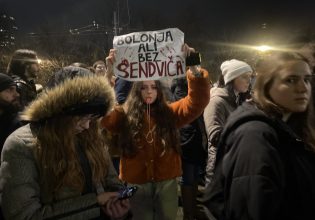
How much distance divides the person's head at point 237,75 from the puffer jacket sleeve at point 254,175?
3256 mm

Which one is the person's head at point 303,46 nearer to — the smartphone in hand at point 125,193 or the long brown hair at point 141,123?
the smartphone in hand at point 125,193

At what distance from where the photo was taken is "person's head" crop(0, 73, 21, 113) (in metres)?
4.13

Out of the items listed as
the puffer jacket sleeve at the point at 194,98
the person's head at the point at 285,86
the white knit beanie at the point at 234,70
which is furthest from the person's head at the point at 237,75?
the person's head at the point at 285,86

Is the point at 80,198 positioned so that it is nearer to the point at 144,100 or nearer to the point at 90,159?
the point at 90,159

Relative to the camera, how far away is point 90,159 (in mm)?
2750

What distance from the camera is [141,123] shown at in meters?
4.24

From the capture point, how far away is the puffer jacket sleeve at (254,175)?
186 centimetres

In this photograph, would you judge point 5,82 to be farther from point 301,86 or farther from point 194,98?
point 301,86

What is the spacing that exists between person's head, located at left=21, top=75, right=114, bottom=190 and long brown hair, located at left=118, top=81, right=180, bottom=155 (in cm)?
128

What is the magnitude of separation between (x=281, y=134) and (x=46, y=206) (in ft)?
4.89

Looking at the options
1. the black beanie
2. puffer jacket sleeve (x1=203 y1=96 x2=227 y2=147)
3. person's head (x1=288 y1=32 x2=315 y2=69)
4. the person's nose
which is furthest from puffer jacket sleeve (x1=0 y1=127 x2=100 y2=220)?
puffer jacket sleeve (x1=203 y1=96 x2=227 y2=147)

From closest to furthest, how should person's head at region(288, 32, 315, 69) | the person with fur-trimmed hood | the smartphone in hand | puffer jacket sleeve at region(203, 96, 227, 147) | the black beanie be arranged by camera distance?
person's head at region(288, 32, 315, 69) < the person with fur-trimmed hood < the smartphone in hand < the black beanie < puffer jacket sleeve at region(203, 96, 227, 147)

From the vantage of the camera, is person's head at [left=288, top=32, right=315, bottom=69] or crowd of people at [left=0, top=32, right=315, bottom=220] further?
person's head at [left=288, top=32, right=315, bottom=69]

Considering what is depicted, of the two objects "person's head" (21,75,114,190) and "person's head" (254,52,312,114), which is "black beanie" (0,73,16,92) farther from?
"person's head" (254,52,312,114)
